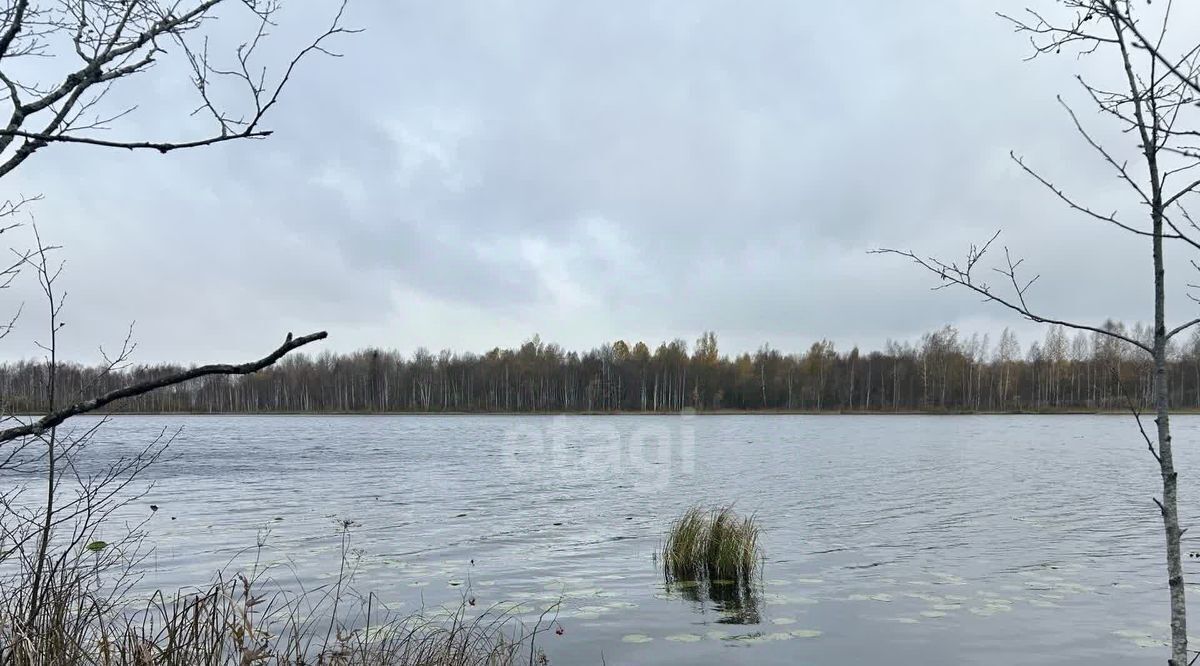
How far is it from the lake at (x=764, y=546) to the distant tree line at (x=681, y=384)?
79245 millimetres

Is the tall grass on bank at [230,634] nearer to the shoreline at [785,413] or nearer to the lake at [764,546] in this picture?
the lake at [764,546]

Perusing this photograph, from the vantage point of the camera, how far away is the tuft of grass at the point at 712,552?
12.9 meters

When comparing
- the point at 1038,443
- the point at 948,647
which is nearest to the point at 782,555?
the point at 948,647

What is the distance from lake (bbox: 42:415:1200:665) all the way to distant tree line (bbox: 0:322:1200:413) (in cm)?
7924

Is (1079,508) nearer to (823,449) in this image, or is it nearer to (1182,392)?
(823,449)

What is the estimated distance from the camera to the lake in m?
9.95

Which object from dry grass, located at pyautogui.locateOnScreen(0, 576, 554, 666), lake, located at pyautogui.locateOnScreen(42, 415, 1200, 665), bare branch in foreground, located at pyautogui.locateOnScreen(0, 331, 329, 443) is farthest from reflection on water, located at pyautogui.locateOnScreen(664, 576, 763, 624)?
bare branch in foreground, located at pyautogui.locateOnScreen(0, 331, 329, 443)

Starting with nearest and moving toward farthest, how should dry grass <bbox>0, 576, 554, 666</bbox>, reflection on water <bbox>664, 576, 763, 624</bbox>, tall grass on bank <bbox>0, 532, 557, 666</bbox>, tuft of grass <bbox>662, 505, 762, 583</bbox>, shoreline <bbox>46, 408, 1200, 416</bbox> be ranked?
1. dry grass <bbox>0, 576, 554, 666</bbox>
2. tall grass on bank <bbox>0, 532, 557, 666</bbox>
3. reflection on water <bbox>664, 576, 763, 624</bbox>
4. tuft of grass <bbox>662, 505, 762, 583</bbox>
5. shoreline <bbox>46, 408, 1200, 416</bbox>

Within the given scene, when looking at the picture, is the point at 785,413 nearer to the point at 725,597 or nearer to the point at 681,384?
the point at 681,384

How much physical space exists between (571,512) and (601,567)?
264 inches

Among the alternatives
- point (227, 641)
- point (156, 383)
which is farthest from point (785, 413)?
point (156, 383)

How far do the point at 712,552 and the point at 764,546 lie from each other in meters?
2.93

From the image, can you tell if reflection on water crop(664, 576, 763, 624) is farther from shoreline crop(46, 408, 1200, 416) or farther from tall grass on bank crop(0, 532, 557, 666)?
shoreline crop(46, 408, 1200, 416)

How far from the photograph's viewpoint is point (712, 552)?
13.2 metres
